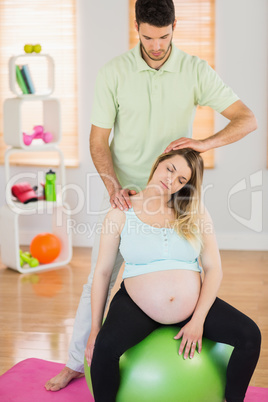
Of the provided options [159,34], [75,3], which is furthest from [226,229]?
[159,34]

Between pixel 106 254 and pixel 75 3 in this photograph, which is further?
pixel 75 3

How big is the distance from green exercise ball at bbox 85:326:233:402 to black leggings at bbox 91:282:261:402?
3 cm

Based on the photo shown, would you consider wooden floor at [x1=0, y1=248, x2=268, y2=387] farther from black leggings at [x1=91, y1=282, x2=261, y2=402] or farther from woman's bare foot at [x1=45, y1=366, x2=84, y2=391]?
black leggings at [x1=91, y1=282, x2=261, y2=402]

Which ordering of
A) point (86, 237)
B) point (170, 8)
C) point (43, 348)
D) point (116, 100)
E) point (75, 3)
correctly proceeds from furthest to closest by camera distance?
point (86, 237) < point (75, 3) < point (43, 348) < point (116, 100) < point (170, 8)

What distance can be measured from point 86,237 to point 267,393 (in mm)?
2504

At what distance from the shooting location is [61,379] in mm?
2244

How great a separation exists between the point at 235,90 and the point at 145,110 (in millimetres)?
2201

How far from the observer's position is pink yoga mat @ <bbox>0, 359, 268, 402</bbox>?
85.0 inches

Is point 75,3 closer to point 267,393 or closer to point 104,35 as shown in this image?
point 104,35

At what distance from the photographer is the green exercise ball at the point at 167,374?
1.75 metres

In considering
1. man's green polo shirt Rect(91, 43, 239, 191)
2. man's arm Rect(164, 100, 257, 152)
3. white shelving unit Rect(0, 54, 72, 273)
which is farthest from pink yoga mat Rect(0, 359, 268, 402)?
white shelving unit Rect(0, 54, 72, 273)

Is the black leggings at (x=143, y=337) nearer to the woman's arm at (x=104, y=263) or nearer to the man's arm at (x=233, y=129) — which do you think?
the woman's arm at (x=104, y=263)

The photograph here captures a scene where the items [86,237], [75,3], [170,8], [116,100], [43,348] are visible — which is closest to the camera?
[170,8]

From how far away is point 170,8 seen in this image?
197 centimetres
